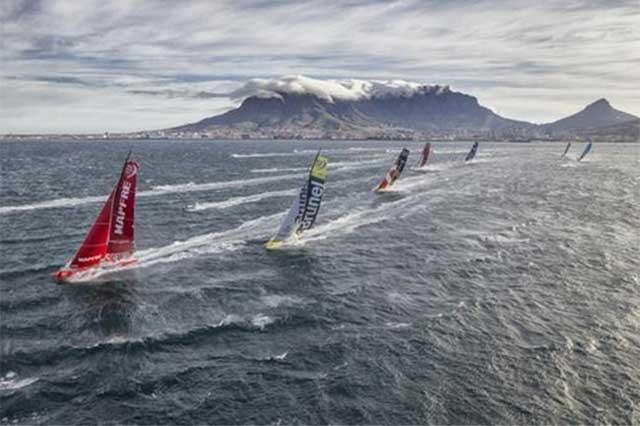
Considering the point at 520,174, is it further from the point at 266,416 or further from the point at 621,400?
the point at 266,416

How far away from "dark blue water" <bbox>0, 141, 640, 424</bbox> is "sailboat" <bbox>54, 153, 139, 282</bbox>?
2.25 meters

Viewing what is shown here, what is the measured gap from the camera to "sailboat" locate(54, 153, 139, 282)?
38.4 metres

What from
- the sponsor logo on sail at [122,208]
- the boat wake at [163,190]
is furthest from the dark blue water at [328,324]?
the boat wake at [163,190]

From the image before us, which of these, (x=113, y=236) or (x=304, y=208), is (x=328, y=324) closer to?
(x=113, y=236)

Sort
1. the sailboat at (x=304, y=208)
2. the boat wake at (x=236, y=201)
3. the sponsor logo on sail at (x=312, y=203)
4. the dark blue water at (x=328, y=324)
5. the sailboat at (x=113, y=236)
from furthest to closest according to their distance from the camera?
the boat wake at (x=236, y=201) → the sponsor logo on sail at (x=312, y=203) → the sailboat at (x=304, y=208) → the sailboat at (x=113, y=236) → the dark blue water at (x=328, y=324)

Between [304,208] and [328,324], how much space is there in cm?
2164

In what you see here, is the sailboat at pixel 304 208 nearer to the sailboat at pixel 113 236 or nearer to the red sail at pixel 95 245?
the sailboat at pixel 113 236

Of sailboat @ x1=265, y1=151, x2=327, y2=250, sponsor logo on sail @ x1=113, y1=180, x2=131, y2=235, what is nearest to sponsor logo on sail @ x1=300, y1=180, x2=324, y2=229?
sailboat @ x1=265, y1=151, x2=327, y2=250

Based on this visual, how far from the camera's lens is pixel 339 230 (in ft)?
186

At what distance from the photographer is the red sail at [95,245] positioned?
38.3 metres

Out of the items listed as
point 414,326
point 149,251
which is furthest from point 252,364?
point 149,251

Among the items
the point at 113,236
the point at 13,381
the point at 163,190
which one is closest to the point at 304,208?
the point at 113,236

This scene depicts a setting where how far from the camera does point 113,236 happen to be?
40.4 metres

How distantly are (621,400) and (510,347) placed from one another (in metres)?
5.92
